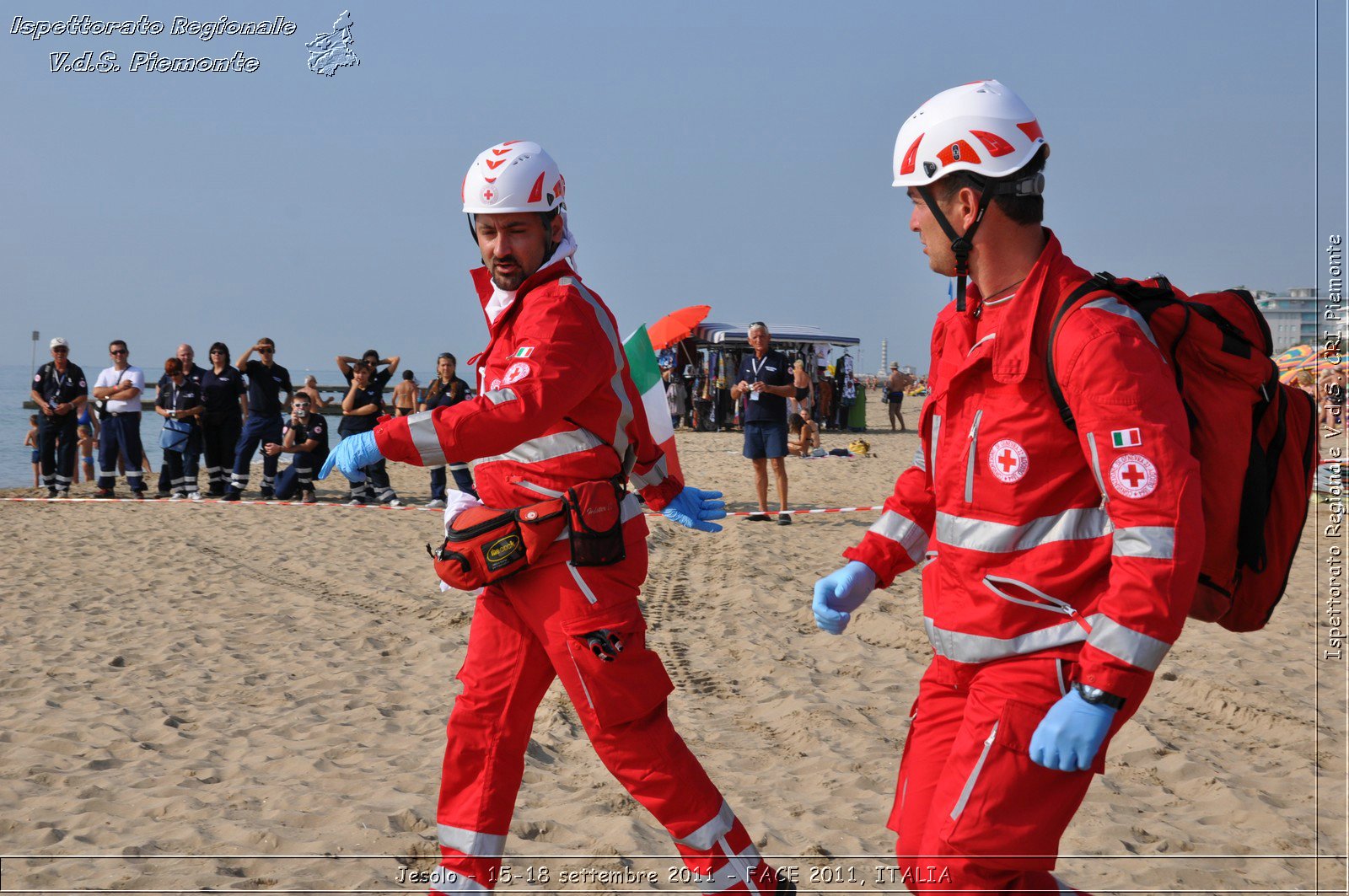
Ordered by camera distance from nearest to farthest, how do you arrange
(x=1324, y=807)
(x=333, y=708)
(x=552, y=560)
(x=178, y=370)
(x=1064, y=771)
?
(x=1064, y=771) < (x=552, y=560) < (x=1324, y=807) < (x=333, y=708) < (x=178, y=370)

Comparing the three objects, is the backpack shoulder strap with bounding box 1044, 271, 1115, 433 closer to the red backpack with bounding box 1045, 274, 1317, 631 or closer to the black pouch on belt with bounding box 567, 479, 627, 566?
the red backpack with bounding box 1045, 274, 1317, 631

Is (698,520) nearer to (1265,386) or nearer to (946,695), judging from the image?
(946,695)

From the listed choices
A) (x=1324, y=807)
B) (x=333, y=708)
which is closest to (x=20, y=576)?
(x=333, y=708)

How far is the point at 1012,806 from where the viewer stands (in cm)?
214

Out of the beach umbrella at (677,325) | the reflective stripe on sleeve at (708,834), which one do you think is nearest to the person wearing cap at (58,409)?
the beach umbrella at (677,325)

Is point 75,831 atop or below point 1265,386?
below

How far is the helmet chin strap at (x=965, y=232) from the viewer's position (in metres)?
2.40

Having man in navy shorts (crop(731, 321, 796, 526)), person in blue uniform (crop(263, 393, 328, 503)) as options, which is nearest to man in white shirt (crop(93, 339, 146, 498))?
person in blue uniform (crop(263, 393, 328, 503))

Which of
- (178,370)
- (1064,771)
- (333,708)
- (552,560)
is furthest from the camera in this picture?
(178,370)

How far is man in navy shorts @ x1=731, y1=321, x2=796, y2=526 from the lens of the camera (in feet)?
38.9

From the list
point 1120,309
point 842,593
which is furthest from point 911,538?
point 1120,309

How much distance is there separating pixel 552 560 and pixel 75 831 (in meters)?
2.37

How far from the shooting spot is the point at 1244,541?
2219 millimetres

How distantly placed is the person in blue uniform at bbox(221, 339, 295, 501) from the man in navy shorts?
6.28 meters
